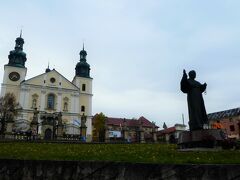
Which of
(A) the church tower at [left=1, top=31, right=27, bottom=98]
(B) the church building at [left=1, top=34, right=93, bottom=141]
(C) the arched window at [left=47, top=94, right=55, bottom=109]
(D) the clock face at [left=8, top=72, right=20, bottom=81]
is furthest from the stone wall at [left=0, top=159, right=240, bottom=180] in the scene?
(D) the clock face at [left=8, top=72, right=20, bottom=81]

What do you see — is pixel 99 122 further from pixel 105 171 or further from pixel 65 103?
pixel 105 171

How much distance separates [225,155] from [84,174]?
16.1 feet

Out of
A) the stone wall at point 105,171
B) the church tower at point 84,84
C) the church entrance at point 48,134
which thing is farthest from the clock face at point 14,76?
the stone wall at point 105,171

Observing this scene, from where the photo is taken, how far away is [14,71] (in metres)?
63.3

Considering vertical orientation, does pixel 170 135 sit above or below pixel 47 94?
below

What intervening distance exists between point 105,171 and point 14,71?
61.6 meters

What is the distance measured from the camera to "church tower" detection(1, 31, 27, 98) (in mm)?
61688

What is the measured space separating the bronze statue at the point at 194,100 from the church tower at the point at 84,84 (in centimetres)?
5143

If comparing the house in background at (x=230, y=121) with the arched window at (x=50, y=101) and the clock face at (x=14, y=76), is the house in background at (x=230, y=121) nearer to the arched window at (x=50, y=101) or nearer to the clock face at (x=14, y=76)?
the arched window at (x=50, y=101)

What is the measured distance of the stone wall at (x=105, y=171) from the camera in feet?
19.9

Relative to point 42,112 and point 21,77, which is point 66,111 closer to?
point 42,112

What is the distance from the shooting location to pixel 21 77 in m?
63.3

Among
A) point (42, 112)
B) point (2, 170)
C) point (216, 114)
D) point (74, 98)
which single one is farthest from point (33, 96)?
point (2, 170)

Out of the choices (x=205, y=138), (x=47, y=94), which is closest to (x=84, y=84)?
(x=47, y=94)
